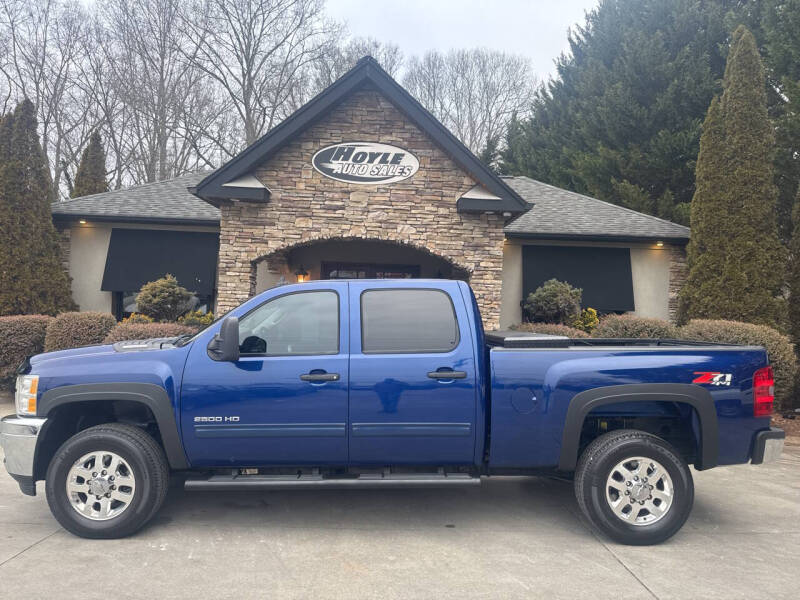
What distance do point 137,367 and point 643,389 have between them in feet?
12.0

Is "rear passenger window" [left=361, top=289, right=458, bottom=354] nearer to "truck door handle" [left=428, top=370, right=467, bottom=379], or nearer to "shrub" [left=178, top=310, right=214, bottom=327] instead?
"truck door handle" [left=428, top=370, right=467, bottom=379]

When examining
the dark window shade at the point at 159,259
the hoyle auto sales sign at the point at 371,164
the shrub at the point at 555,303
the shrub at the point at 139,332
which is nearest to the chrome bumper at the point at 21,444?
the shrub at the point at 139,332

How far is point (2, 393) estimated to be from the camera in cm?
938

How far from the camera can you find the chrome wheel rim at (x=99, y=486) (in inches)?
159

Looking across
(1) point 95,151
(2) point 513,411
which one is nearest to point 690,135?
(2) point 513,411

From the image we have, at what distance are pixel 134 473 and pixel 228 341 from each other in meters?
1.17

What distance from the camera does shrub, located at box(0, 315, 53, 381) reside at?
9031mm

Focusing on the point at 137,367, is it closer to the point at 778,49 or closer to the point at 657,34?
the point at 778,49

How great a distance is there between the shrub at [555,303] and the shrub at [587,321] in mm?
135

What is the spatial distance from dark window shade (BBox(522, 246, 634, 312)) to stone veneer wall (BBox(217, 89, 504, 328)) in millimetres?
2377

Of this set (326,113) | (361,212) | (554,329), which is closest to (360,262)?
(361,212)

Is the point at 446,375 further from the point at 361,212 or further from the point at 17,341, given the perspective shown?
the point at 17,341

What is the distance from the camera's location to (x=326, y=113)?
35.3 ft

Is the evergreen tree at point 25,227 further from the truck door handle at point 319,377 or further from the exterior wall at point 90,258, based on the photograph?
the truck door handle at point 319,377
